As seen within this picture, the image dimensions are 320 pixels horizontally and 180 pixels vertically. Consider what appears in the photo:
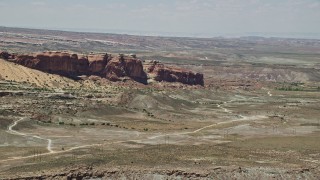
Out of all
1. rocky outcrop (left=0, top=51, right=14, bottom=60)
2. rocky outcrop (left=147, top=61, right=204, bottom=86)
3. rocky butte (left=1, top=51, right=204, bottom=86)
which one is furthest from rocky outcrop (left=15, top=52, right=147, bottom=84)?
rocky outcrop (left=147, top=61, right=204, bottom=86)

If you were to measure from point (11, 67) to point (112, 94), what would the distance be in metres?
28.4

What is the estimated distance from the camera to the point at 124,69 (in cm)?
16912

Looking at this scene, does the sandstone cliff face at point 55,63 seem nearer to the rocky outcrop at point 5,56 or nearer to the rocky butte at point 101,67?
the rocky butte at point 101,67

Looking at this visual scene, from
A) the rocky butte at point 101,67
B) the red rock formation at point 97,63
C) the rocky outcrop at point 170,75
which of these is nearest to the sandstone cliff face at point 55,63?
the rocky butte at point 101,67

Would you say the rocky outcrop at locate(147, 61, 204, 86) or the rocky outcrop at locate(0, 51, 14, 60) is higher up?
the rocky outcrop at locate(0, 51, 14, 60)

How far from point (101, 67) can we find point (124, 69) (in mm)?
9068

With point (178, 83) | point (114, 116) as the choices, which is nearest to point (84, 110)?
point (114, 116)

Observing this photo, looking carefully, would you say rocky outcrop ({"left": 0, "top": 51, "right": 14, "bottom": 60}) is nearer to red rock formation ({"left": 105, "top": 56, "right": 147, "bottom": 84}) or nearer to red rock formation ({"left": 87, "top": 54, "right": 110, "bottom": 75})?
red rock formation ({"left": 87, "top": 54, "right": 110, "bottom": 75})

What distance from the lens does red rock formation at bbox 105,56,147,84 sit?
164 m

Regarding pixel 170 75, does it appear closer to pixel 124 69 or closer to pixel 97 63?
pixel 124 69

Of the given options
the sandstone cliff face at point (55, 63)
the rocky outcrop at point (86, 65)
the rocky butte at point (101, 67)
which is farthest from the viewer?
the rocky butte at point (101, 67)

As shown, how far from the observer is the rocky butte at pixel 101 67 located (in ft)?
497

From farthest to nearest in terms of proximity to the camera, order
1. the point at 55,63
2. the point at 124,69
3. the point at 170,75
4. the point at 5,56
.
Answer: the point at 170,75, the point at 124,69, the point at 55,63, the point at 5,56

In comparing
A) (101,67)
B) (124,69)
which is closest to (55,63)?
(101,67)
